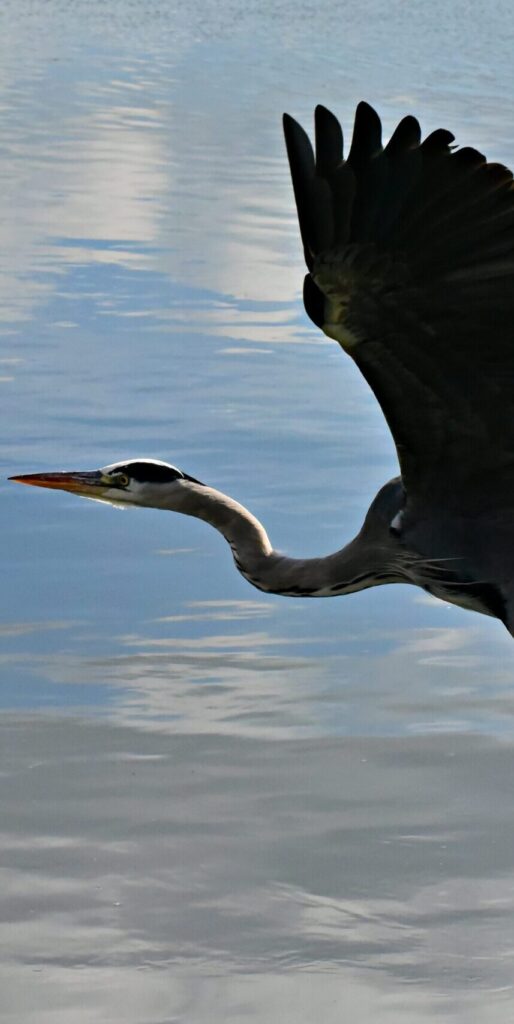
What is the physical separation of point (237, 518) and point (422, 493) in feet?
2.07

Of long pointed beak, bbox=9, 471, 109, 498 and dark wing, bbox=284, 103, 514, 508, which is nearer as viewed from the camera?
dark wing, bbox=284, 103, 514, 508

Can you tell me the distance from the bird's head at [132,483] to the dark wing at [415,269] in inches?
33.4

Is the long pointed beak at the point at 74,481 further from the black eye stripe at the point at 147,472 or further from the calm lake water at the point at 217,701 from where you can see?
the calm lake water at the point at 217,701

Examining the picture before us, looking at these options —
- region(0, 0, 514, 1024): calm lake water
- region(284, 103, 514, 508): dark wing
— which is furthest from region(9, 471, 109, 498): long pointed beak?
region(284, 103, 514, 508): dark wing

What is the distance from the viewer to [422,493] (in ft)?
17.9

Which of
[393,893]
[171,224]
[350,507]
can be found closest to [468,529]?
[393,893]

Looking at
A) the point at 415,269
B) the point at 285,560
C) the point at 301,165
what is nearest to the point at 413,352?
the point at 415,269

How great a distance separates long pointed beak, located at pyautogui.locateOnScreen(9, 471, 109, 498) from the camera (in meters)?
5.88

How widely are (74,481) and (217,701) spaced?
79 cm

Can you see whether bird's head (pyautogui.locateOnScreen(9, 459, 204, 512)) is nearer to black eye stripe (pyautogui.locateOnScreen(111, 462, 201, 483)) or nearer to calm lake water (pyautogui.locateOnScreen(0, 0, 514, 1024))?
black eye stripe (pyautogui.locateOnScreen(111, 462, 201, 483))

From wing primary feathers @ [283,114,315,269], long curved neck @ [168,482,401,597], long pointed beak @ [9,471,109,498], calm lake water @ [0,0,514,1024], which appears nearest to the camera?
wing primary feathers @ [283,114,315,269]

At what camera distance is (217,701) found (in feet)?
19.2

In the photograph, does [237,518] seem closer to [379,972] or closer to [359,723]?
[359,723]

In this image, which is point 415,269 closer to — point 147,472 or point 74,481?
point 147,472
